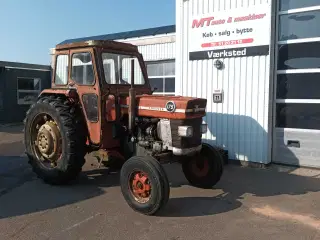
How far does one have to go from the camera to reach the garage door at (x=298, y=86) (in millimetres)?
7359

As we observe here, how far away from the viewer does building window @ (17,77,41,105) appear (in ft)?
60.5

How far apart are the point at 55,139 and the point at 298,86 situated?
16.5ft

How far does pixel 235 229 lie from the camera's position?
4.46 metres

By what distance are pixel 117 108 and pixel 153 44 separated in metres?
7.06

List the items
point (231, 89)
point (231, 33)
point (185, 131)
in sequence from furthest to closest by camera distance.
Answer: point (231, 89) < point (231, 33) < point (185, 131)

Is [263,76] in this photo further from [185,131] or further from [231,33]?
[185,131]

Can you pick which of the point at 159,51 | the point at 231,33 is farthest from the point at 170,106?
the point at 159,51

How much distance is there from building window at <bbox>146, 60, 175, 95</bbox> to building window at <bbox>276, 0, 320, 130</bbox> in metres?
4.90

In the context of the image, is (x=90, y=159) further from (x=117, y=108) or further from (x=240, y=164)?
(x=240, y=164)

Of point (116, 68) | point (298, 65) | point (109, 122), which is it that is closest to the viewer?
point (109, 122)

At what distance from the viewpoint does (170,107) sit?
5406 mm

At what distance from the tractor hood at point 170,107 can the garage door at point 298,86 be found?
2803 mm

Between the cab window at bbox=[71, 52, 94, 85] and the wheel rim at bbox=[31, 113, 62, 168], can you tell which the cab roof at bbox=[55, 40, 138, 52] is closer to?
the cab window at bbox=[71, 52, 94, 85]

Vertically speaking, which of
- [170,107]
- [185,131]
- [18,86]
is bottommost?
[185,131]
